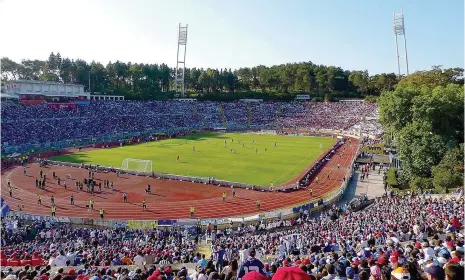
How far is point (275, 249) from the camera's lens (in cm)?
2031

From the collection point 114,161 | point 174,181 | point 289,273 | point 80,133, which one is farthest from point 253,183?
point 80,133

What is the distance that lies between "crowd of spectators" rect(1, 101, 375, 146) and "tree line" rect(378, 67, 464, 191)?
40331 millimetres

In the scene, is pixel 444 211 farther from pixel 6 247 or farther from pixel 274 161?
pixel 274 161

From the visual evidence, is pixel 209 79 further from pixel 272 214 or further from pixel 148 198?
pixel 272 214

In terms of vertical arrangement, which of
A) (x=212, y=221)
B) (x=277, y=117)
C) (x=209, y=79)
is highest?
(x=209, y=79)

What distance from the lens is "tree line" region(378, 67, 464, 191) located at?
33.8m

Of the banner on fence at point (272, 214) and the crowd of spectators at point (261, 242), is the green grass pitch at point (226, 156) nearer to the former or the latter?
the banner on fence at point (272, 214)

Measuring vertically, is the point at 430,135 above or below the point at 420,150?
above

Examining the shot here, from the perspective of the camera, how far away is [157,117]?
89.9m

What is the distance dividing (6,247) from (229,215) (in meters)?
15.7

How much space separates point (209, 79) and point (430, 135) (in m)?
94.2

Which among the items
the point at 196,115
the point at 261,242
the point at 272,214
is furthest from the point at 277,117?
the point at 261,242

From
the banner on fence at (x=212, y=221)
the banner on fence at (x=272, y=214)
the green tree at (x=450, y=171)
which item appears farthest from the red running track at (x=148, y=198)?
the green tree at (x=450, y=171)

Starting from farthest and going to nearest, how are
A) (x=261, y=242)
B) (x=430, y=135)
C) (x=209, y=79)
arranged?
1. (x=209, y=79)
2. (x=430, y=135)
3. (x=261, y=242)
